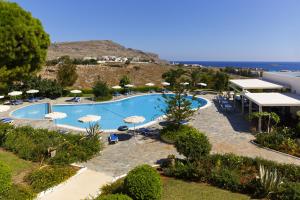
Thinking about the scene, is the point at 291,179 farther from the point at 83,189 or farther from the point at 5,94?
the point at 5,94

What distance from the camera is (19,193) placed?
9.62 m

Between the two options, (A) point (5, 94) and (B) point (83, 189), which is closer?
(B) point (83, 189)

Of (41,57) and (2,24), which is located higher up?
(2,24)

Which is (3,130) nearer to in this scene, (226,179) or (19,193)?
(19,193)

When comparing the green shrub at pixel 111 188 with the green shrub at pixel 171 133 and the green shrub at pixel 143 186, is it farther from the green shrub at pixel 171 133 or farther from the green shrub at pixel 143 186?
the green shrub at pixel 171 133

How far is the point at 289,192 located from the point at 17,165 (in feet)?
38.0

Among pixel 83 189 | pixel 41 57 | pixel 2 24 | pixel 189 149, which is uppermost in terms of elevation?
pixel 2 24

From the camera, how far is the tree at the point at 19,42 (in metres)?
14.6

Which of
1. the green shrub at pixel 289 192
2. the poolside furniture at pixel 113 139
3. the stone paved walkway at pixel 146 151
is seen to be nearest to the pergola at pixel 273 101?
the stone paved walkway at pixel 146 151

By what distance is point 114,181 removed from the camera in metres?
11.1

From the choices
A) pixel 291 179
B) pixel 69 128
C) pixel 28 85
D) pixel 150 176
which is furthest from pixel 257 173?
pixel 28 85

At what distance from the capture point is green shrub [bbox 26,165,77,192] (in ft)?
34.7

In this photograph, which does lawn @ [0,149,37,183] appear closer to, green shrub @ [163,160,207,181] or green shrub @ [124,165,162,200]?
green shrub @ [124,165,162,200]

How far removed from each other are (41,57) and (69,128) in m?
5.81
